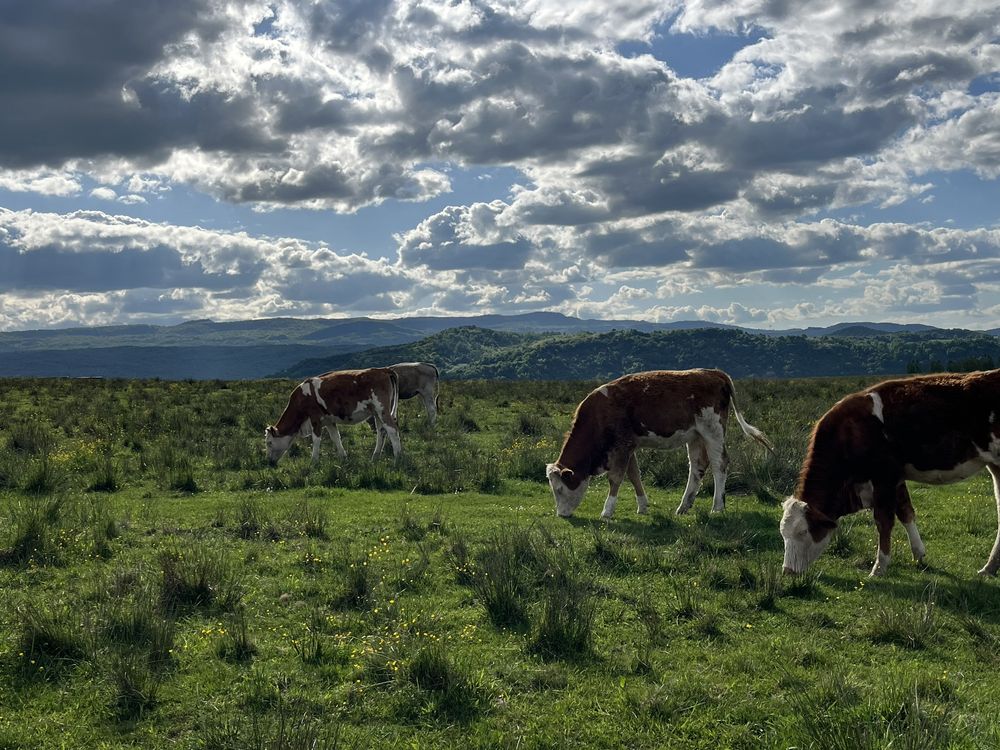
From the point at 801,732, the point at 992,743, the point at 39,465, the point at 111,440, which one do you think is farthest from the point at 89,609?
the point at 111,440

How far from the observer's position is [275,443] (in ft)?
63.5

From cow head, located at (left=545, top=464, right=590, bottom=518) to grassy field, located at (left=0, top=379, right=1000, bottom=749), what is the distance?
0.27m

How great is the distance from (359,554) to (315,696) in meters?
3.84

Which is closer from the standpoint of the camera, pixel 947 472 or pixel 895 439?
pixel 947 472

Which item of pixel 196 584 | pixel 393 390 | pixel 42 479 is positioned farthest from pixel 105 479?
pixel 196 584

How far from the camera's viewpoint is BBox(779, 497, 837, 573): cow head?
8781 millimetres

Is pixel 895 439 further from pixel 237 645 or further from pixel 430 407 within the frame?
pixel 430 407

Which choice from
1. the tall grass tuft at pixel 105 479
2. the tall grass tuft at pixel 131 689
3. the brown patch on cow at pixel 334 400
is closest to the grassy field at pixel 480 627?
the tall grass tuft at pixel 131 689

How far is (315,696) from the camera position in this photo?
569cm

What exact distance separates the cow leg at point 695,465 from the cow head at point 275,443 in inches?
434

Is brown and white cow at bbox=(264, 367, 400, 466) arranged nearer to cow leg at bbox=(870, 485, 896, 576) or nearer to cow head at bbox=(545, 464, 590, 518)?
cow head at bbox=(545, 464, 590, 518)

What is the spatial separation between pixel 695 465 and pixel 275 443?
37.4 feet

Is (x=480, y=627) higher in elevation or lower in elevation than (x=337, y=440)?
lower

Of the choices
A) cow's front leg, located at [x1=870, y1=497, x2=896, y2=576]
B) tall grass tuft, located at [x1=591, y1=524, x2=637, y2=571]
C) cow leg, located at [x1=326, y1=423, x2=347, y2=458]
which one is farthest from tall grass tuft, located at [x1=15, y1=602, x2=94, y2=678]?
cow leg, located at [x1=326, y1=423, x2=347, y2=458]
